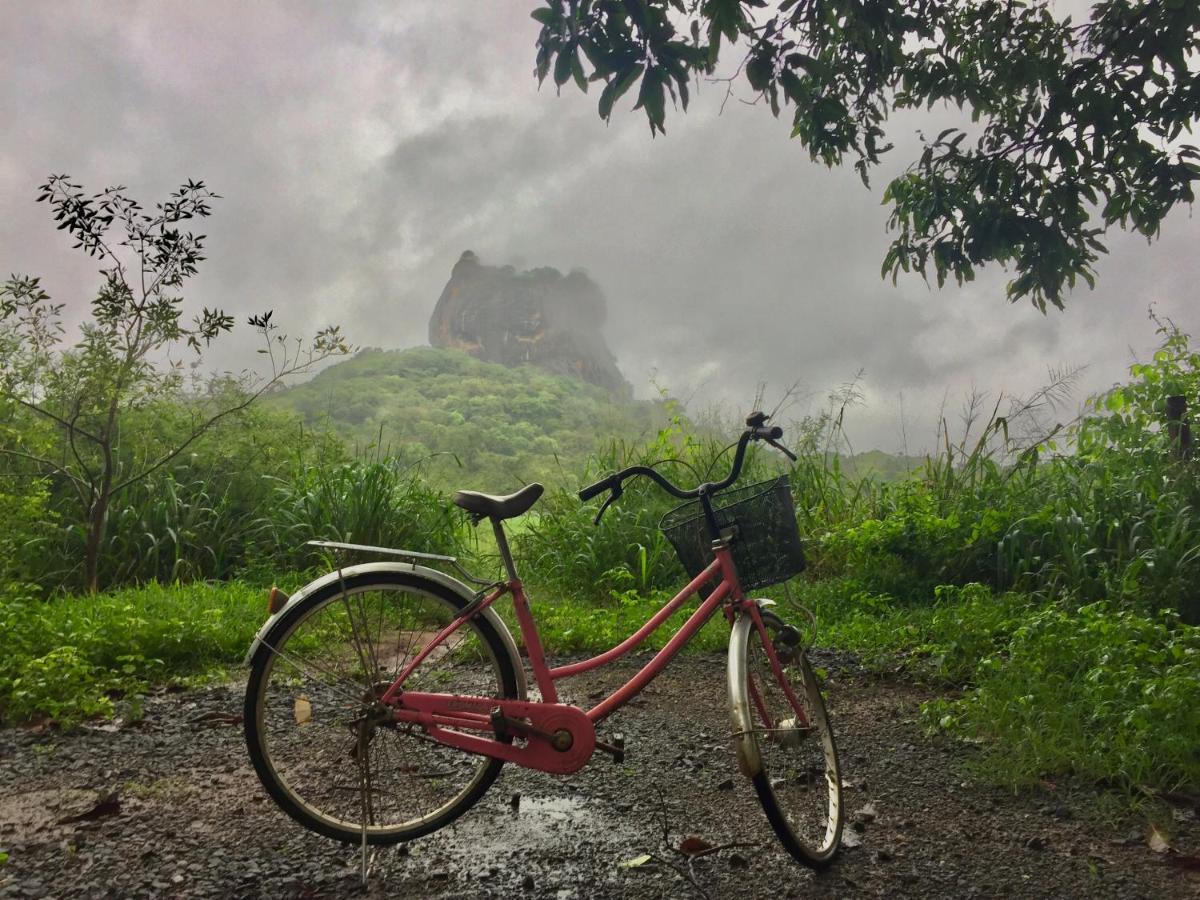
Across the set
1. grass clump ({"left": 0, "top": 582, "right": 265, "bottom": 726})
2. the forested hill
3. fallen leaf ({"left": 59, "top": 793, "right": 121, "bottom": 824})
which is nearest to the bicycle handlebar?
fallen leaf ({"left": 59, "top": 793, "right": 121, "bottom": 824})

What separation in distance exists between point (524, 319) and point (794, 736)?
78591 millimetres

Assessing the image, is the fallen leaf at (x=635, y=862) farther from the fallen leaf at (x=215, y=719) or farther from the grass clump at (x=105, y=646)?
the grass clump at (x=105, y=646)

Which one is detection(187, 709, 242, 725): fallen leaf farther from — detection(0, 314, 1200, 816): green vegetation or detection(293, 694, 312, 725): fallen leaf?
detection(293, 694, 312, 725): fallen leaf

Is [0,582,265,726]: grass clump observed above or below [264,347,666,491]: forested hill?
below

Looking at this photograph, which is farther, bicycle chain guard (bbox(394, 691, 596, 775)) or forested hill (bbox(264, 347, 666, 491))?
forested hill (bbox(264, 347, 666, 491))

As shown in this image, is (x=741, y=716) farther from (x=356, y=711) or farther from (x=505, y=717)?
(x=356, y=711)

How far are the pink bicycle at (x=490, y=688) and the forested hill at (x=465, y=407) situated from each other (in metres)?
24.9

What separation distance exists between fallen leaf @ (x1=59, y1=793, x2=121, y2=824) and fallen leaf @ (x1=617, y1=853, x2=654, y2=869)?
1.57 meters

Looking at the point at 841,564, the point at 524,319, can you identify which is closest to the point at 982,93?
the point at 841,564

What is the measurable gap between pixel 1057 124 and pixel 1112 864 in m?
3.62

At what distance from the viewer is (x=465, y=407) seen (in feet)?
143

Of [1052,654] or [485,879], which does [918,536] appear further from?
[485,879]

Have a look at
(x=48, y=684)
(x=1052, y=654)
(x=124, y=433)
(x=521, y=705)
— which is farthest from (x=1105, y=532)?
(x=124, y=433)

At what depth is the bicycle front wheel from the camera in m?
2.56
